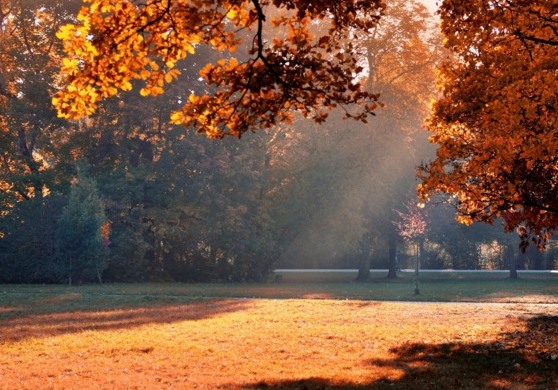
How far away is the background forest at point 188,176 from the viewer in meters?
44.2

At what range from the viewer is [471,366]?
13234 millimetres

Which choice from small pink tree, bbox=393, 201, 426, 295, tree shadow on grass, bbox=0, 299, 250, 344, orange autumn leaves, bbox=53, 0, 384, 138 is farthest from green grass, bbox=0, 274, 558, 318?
orange autumn leaves, bbox=53, 0, 384, 138

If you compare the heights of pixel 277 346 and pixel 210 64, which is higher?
pixel 210 64

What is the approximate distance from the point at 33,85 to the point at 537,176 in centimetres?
3488

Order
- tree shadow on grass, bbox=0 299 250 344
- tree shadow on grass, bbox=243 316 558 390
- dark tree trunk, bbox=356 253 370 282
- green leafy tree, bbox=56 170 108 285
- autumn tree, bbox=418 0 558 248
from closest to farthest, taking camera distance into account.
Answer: tree shadow on grass, bbox=243 316 558 390 < autumn tree, bbox=418 0 558 248 < tree shadow on grass, bbox=0 299 250 344 < green leafy tree, bbox=56 170 108 285 < dark tree trunk, bbox=356 253 370 282

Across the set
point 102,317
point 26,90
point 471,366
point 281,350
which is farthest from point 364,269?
point 471,366

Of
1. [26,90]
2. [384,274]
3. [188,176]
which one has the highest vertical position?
[26,90]

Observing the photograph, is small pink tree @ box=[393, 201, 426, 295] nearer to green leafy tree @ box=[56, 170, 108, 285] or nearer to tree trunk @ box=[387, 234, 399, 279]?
tree trunk @ box=[387, 234, 399, 279]

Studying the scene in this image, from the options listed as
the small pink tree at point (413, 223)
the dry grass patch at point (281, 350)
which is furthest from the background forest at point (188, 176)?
the dry grass patch at point (281, 350)

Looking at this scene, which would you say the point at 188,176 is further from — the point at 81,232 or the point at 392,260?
the point at 392,260

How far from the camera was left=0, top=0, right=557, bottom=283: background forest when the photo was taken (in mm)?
44219

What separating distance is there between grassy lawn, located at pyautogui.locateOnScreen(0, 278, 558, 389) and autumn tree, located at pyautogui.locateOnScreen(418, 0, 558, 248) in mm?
3020

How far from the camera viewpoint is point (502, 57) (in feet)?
53.2

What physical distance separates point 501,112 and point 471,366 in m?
4.76
